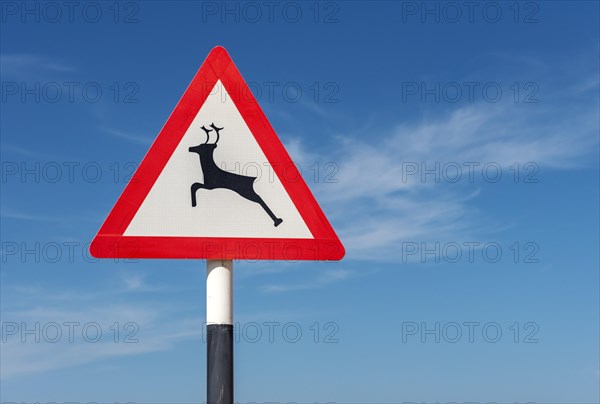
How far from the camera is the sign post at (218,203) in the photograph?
110 inches

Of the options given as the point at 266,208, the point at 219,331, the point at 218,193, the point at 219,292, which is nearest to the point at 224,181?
the point at 218,193

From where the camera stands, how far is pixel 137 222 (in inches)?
111

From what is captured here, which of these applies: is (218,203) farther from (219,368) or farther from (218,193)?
(219,368)

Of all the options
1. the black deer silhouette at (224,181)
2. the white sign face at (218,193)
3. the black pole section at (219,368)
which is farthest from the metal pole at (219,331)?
the black deer silhouette at (224,181)

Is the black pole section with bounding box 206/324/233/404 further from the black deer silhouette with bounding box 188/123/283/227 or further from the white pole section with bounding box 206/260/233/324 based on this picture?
the black deer silhouette with bounding box 188/123/283/227

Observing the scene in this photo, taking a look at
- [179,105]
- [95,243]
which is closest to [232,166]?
[179,105]

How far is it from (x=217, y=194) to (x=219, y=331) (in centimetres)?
55

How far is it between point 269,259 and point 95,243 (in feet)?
2.30

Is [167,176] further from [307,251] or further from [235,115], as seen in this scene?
[307,251]

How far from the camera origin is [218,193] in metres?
2.84

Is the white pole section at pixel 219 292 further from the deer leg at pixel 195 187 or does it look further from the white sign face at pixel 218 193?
the deer leg at pixel 195 187

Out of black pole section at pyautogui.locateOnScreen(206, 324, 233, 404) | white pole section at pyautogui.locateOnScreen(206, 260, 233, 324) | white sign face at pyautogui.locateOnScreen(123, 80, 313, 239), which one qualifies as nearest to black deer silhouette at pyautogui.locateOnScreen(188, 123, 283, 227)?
white sign face at pyautogui.locateOnScreen(123, 80, 313, 239)

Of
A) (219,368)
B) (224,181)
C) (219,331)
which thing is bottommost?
(219,368)

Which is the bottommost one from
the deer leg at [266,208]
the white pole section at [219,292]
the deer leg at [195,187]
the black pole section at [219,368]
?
the black pole section at [219,368]
